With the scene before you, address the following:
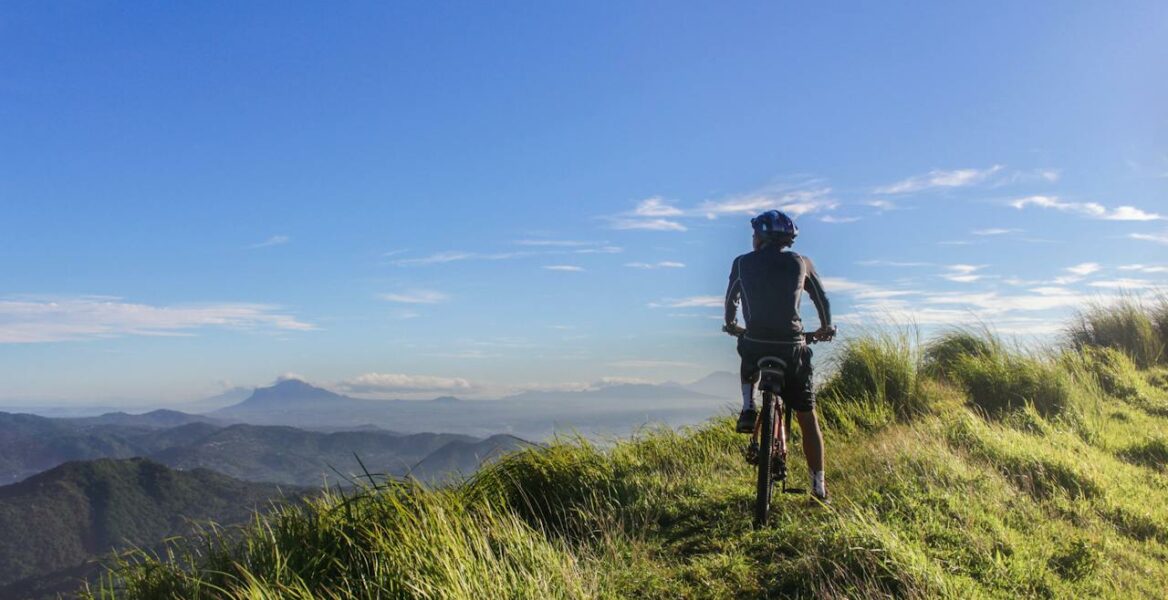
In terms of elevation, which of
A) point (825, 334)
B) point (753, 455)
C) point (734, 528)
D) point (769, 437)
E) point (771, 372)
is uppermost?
point (825, 334)

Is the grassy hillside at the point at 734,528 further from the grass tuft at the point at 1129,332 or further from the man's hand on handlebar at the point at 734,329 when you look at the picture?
the grass tuft at the point at 1129,332

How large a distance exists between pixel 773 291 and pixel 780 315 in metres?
0.21

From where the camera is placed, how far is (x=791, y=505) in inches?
247

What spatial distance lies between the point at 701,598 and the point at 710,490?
7.93ft

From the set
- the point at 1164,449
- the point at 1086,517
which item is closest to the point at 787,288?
the point at 1086,517

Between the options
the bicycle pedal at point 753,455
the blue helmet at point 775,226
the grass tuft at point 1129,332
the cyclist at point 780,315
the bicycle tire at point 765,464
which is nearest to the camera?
the bicycle tire at point 765,464

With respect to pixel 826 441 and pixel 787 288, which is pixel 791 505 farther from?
pixel 826 441

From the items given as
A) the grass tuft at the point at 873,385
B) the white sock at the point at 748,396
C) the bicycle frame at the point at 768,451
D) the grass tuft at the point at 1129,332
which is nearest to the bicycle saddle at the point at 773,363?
the bicycle frame at the point at 768,451

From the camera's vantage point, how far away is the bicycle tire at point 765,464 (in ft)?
19.0

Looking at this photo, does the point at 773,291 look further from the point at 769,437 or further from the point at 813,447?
the point at 813,447

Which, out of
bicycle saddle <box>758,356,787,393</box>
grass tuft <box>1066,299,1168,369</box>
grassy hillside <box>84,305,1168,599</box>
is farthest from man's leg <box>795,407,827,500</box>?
grass tuft <box>1066,299,1168,369</box>

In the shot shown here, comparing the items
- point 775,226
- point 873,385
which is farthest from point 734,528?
point 873,385

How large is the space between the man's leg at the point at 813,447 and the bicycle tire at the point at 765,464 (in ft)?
1.11

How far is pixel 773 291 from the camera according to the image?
5.89 meters
